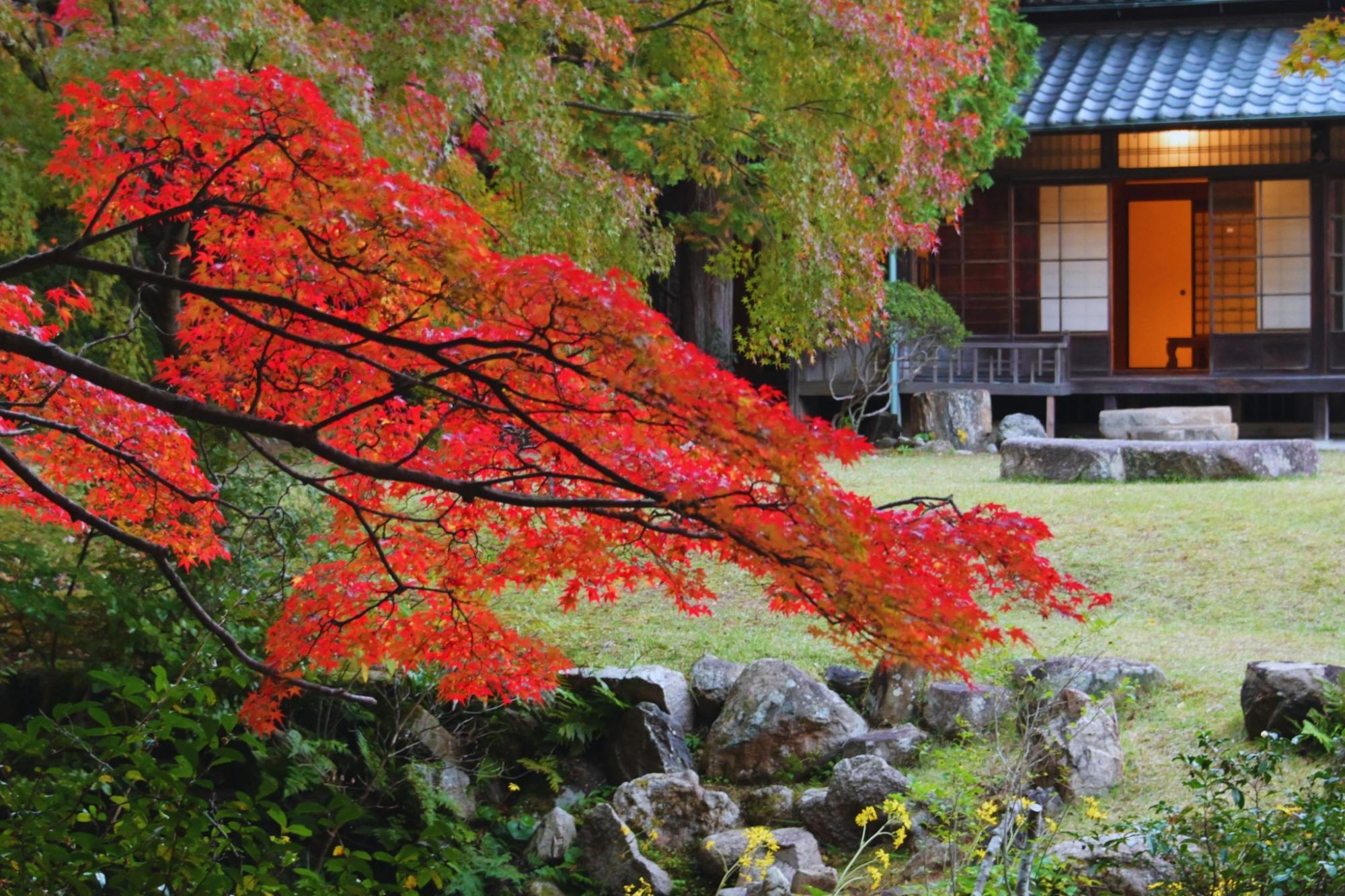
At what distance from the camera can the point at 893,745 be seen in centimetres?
664

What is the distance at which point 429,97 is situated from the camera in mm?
6914

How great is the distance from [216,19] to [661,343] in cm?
373

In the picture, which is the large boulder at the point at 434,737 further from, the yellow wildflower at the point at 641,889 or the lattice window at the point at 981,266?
the lattice window at the point at 981,266

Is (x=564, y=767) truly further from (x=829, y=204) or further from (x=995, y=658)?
(x=829, y=204)

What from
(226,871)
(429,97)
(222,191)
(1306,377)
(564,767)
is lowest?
(564,767)

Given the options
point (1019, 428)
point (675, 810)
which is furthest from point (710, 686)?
point (1019, 428)

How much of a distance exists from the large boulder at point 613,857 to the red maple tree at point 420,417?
110 cm

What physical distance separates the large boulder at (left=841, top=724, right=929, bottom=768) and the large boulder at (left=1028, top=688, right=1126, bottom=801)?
707mm

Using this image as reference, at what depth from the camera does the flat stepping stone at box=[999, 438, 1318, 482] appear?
12000 millimetres

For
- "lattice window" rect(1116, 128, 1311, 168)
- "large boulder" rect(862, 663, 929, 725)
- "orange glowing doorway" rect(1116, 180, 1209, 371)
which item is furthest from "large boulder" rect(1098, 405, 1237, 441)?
"large boulder" rect(862, 663, 929, 725)

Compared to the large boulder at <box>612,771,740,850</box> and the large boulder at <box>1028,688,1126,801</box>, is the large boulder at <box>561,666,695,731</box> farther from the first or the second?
the large boulder at <box>1028,688,1126,801</box>

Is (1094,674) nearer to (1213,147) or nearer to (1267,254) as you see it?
(1267,254)

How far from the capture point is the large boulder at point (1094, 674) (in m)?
6.54

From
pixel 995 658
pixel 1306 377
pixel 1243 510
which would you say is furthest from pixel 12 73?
pixel 1306 377
